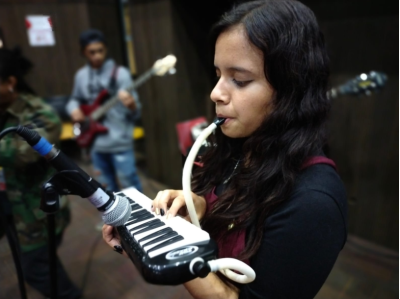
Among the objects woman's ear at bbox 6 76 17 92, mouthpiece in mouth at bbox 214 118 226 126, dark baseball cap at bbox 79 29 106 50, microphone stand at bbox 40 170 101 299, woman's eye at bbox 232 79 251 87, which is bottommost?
microphone stand at bbox 40 170 101 299

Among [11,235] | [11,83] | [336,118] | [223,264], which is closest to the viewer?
[223,264]

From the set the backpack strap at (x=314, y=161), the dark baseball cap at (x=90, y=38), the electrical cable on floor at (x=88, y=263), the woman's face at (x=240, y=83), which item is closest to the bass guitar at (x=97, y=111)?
the dark baseball cap at (x=90, y=38)

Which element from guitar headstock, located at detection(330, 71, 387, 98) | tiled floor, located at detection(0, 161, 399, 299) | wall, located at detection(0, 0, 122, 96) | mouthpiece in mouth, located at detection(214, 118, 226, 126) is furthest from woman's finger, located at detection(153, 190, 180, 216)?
wall, located at detection(0, 0, 122, 96)

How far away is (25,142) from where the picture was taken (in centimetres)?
59

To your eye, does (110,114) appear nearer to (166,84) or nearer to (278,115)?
(166,84)

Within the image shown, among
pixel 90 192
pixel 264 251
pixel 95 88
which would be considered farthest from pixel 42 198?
pixel 95 88

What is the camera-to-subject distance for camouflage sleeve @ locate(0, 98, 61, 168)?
2.24ft

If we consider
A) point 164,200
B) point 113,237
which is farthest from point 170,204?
point 113,237

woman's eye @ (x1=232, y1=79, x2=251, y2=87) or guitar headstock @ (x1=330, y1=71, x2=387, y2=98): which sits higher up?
woman's eye @ (x1=232, y1=79, x2=251, y2=87)

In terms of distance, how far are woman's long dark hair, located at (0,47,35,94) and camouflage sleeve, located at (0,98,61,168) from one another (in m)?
0.15

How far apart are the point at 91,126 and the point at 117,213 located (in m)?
1.85

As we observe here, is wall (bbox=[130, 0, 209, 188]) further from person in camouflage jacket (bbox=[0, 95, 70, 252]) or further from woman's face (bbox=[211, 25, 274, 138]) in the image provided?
woman's face (bbox=[211, 25, 274, 138])

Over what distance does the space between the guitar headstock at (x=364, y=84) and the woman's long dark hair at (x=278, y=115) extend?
1.06 meters

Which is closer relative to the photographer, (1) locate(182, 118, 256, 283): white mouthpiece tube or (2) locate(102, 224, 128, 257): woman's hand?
(1) locate(182, 118, 256, 283): white mouthpiece tube
